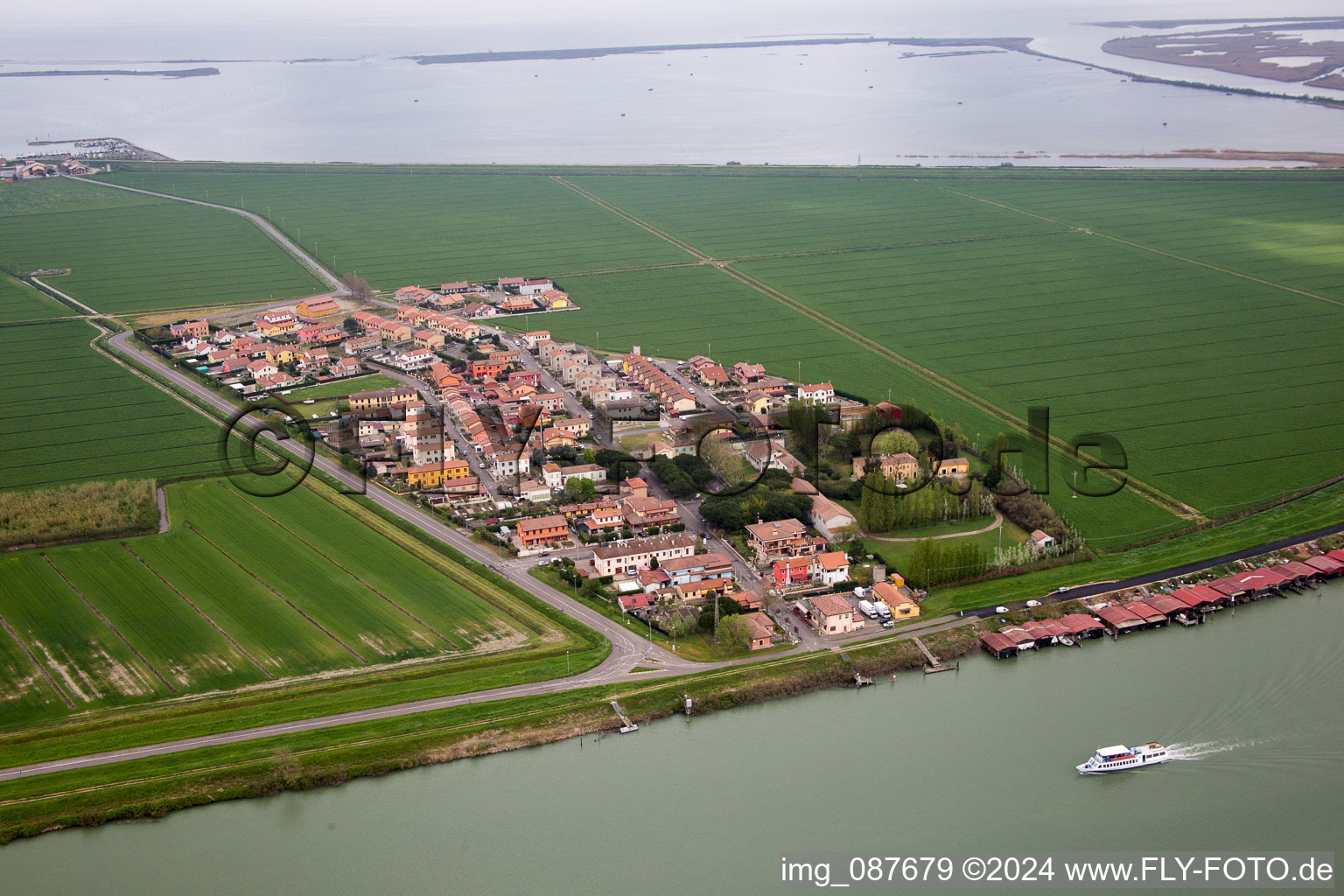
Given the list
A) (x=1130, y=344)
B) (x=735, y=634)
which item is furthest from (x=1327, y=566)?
(x=1130, y=344)

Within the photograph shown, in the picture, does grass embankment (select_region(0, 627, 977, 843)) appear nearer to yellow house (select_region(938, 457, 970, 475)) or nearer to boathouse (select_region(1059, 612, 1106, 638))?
boathouse (select_region(1059, 612, 1106, 638))

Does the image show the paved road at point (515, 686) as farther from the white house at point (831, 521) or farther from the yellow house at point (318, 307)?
the yellow house at point (318, 307)

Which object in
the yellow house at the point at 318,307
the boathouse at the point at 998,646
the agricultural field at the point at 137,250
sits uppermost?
the agricultural field at the point at 137,250

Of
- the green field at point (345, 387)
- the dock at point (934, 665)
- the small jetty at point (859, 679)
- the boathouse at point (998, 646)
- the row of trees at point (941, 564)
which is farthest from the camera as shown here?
the green field at point (345, 387)

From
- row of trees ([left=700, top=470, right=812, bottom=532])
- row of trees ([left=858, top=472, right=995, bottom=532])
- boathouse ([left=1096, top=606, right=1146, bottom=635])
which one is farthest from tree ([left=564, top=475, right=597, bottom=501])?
boathouse ([left=1096, top=606, right=1146, bottom=635])

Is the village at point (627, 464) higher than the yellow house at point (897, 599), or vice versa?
the village at point (627, 464)

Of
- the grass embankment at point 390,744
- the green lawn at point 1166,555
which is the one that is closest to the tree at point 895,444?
the green lawn at point 1166,555

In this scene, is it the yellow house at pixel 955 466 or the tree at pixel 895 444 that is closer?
the yellow house at pixel 955 466

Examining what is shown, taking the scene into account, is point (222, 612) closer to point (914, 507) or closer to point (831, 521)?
point (831, 521)
